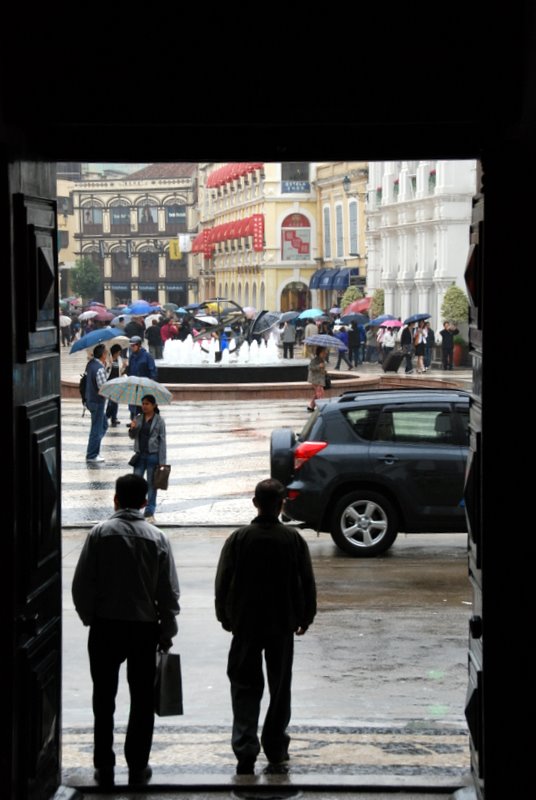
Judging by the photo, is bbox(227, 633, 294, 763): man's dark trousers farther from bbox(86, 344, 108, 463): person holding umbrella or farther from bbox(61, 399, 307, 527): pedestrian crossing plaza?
bbox(86, 344, 108, 463): person holding umbrella

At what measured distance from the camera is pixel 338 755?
7102 mm

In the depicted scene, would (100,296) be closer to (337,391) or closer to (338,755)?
(337,391)

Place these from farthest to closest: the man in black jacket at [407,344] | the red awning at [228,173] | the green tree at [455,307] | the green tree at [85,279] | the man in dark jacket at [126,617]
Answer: the green tree at [85,279] → the red awning at [228,173] → the green tree at [455,307] → the man in black jacket at [407,344] → the man in dark jacket at [126,617]

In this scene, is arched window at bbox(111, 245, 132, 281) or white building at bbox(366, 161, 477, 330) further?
arched window at bbox(111, 245, 132, 281)

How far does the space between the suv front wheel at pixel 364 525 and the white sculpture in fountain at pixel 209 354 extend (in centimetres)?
2266

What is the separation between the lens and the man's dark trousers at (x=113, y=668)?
6.56 meters

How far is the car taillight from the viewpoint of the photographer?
13438 millimetres

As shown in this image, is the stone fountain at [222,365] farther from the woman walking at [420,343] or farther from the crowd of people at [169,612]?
the crowd of people at [169,612]

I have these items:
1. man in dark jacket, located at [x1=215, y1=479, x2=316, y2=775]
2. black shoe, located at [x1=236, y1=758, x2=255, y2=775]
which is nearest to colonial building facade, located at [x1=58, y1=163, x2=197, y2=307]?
man in dark jacket, located at [x1=215, y1=479, x2=316, y2=775]

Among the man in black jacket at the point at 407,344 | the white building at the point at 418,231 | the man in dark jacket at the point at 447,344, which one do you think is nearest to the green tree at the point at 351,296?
the white building at the point at 418,231

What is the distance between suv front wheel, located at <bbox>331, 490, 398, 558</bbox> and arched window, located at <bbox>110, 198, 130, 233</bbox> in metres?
114

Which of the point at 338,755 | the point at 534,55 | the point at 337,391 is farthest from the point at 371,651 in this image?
the point at 337,391

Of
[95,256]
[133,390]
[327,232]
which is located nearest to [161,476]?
[133,390]

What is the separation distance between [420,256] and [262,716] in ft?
146
